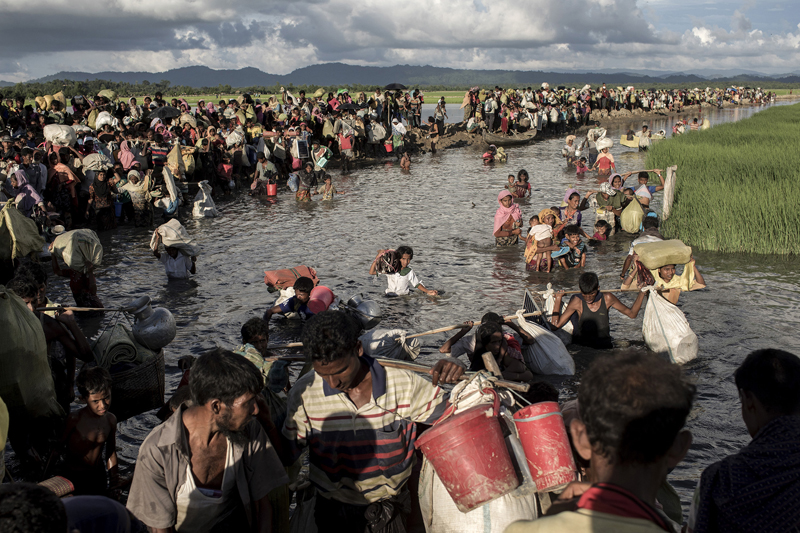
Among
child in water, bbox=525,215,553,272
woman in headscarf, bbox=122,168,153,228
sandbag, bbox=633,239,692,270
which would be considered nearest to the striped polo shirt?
sandbag, bbox=633,239,692,270

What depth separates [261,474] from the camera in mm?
2676

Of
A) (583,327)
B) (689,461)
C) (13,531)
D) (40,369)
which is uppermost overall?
(13,531)

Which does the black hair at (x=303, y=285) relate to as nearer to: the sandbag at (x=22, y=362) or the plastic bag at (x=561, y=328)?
the plastic bag at (x=561, y=328)

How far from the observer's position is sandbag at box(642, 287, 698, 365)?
20.4ft

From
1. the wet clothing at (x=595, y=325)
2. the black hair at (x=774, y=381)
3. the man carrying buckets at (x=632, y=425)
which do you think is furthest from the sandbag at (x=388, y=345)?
the man carrying buckets at (x=632, y=425)

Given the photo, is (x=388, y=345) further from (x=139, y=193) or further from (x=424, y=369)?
(x=139, y=193)

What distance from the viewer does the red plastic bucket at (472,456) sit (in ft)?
7.88

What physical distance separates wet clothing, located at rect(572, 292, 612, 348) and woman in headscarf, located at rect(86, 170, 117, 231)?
10721mm

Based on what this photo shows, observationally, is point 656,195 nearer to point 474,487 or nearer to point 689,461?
point 689,461

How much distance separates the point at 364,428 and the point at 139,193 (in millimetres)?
12467

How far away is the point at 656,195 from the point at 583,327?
37.8 ft

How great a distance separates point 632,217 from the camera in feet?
39.2

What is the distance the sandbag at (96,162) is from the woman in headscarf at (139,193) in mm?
565

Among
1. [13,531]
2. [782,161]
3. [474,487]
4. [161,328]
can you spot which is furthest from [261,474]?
[782,161]
